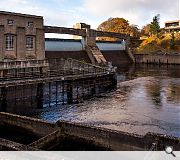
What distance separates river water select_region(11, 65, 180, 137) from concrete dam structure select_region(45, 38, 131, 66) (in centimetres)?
1793

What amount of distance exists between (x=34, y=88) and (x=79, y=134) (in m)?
20.7

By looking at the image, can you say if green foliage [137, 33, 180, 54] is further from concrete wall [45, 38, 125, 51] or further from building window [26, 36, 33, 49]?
building window [26, 36, 33, 49]

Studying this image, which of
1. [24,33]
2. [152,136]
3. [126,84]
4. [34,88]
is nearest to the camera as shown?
[152,136]

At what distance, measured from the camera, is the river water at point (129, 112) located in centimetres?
2333

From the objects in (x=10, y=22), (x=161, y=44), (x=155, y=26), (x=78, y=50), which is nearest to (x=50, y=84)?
(x=10, y=22)

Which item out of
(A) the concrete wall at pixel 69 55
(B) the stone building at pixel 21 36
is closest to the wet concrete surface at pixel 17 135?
(B) the stone building at pixel 21 36

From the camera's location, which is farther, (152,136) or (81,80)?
(81,80)

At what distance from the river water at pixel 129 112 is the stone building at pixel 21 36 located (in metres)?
11.7

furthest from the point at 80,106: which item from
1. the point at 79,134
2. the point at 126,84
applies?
the point at 126,84

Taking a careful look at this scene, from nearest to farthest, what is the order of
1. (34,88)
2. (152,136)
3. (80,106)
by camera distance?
(152,136) < (80,106) < (34,88)

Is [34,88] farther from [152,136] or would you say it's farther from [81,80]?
[152,136]

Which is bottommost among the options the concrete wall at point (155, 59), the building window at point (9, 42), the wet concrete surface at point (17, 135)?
the wet concrete surface at point (17, 135)

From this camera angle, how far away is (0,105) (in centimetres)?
2822

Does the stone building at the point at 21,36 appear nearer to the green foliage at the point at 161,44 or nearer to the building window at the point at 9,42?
the building window at the point at 9,42
